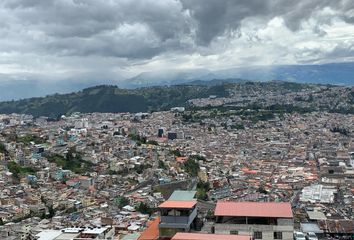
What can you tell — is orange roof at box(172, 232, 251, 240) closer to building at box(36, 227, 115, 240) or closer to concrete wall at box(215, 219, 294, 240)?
concrete wall at box(215, 219, 294, 240)

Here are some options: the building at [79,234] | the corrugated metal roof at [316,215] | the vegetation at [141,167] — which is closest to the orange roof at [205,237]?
the building at [79,234]

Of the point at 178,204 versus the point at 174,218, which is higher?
the point at 178,204

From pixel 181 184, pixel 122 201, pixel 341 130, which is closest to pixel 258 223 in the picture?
pixel 122 201

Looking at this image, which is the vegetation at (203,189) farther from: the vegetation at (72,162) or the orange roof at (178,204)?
the orange roof at (178,204)

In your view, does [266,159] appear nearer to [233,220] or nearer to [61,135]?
[61,135]

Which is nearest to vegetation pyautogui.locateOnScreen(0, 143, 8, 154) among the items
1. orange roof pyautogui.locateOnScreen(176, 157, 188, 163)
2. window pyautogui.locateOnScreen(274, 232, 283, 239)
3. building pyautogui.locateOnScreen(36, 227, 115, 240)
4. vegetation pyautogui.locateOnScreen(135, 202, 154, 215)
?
orange roof pyautogui.locateOnScreen(176, 157, 188, 163)

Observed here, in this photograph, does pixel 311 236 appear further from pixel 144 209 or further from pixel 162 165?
pixel 162 165
